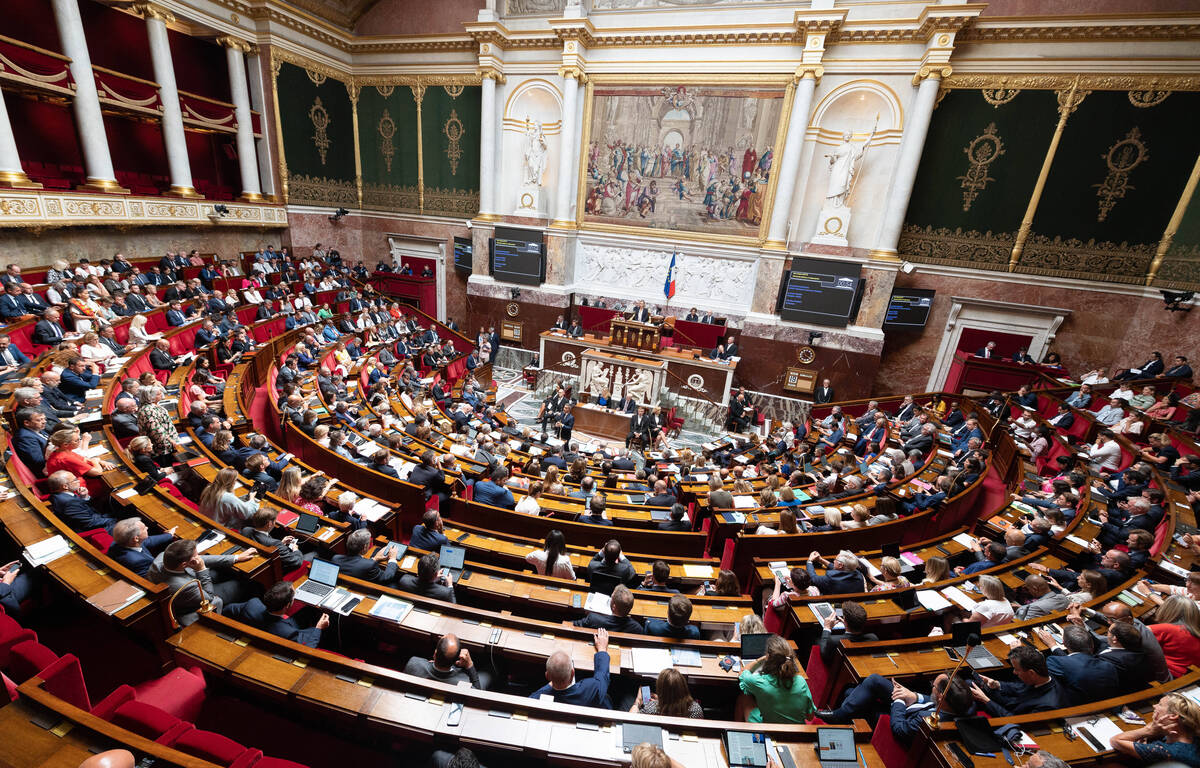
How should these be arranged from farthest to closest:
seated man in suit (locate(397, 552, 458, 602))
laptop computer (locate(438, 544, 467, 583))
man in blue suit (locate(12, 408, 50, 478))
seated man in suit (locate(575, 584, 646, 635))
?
man in blue suit (locate(12, 408, 50, 478))
laptop computer (locate(438, 544, 467, 583))
seated man in suit (locate(397, 552, 458, 602))
seated man in suit (locate(575, 584, 646, 635))

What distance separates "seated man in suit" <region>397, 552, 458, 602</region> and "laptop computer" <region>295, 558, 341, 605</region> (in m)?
0.57

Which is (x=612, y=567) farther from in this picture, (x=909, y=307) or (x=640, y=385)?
(x=909, y=307)

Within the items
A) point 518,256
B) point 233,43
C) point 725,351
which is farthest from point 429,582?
point 233,43

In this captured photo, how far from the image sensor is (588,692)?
336 cm

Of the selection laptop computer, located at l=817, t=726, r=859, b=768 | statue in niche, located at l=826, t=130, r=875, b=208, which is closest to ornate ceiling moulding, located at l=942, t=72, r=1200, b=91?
statue in niche, located at l=826, t=130, r=875, b=208

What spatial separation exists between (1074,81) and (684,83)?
1054cm

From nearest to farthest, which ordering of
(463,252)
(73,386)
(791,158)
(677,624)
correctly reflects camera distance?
(677,624) < (73,386) < (791,158) < (463,252)

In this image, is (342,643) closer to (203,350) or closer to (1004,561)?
(1004,561)

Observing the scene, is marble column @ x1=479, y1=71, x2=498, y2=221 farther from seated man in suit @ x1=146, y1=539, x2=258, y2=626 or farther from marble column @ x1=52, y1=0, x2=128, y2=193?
seated man in suit @ x1=146, y1=539, x2=258, y2=626

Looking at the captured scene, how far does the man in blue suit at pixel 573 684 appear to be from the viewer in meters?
3.26

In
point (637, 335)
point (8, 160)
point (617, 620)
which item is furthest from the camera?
point (637, 335)

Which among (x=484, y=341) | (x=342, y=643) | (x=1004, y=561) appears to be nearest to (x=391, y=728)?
(x=342, y=643)

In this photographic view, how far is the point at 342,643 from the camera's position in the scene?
4.11 meters

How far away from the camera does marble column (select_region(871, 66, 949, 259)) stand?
44.4 feet
